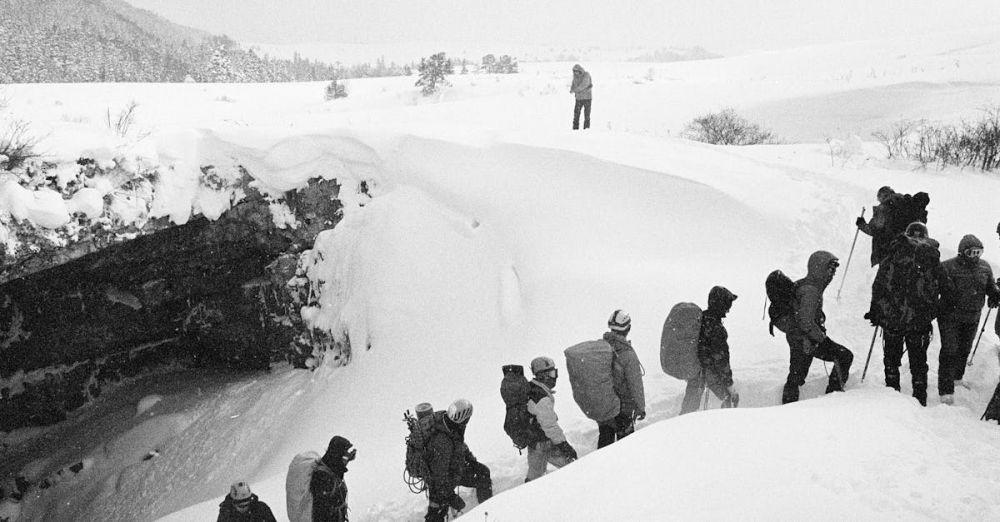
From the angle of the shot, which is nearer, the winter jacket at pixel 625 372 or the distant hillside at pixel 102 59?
the winter jacket at pixel 625 372

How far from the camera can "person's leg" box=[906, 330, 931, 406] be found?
5.61 m

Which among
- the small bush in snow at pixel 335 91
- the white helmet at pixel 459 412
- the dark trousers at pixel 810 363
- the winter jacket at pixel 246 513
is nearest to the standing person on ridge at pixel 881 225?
the dark trousers at pixel 810 363

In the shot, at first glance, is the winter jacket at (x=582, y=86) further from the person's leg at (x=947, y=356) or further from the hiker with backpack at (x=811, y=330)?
the person's leg at (x=947, y=356)

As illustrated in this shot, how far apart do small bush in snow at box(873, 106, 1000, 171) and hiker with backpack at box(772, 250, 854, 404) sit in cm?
789

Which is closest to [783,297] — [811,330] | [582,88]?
[811,330]

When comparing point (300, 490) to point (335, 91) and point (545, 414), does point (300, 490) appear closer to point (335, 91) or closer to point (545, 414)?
point (545, 414)

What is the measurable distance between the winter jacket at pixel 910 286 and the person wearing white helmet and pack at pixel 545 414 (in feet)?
10.6

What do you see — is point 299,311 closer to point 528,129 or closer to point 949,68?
point 528,129

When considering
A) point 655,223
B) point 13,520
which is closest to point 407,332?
point 655,223

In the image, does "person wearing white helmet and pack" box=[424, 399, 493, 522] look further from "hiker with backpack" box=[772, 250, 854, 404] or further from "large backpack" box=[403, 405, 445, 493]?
"hiker with backpack" box=[772, 250, 854, 404]

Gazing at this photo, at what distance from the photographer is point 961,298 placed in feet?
18.5

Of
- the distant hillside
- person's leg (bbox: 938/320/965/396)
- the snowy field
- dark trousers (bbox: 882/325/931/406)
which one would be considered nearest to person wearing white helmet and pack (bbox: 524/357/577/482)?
the snowy field

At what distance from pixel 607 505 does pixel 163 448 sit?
31.9 feet

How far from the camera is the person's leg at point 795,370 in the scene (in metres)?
5.84
